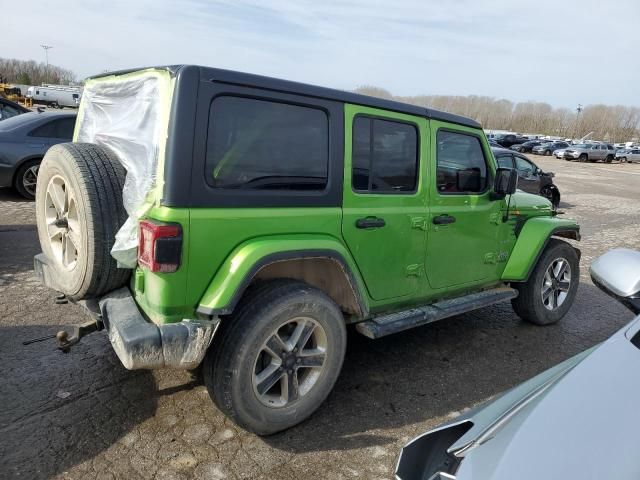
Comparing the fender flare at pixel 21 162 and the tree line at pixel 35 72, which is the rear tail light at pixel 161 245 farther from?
the tree line at pixel 35 72

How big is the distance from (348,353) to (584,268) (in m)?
4.80

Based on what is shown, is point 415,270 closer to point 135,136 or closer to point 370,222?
point 370,222

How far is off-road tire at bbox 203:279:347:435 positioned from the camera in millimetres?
2641

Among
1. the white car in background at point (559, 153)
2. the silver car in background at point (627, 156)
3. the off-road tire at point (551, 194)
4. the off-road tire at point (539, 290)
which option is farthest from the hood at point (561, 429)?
the silver car in background at point (627, 156)

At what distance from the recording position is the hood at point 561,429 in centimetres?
144

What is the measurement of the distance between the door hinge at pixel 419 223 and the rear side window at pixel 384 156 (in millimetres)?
205

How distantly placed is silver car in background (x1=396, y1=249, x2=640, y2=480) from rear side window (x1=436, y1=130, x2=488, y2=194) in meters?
1.88

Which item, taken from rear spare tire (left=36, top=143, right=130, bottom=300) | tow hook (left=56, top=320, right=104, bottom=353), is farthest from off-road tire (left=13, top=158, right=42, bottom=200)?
tow hook (left=56, top=320, right=104, bottom=353)

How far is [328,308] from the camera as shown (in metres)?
2.94

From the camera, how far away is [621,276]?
2494mm

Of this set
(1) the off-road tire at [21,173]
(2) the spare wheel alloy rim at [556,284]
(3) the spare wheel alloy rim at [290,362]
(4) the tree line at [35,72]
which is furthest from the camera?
(4) the tree line at [35,72]

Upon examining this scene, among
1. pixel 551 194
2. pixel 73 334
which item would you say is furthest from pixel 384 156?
pixel 551 194

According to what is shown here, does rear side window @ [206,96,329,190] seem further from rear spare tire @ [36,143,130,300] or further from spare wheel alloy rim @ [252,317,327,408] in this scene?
spare wheel alloy rim @ [252,317,327,408]

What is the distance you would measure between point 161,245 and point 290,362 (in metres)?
1.03
